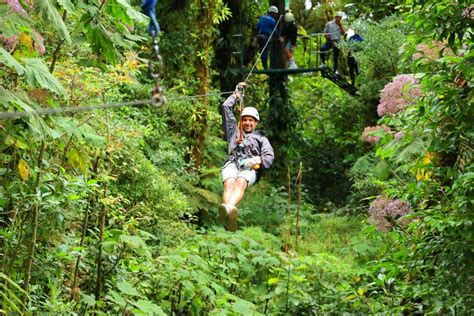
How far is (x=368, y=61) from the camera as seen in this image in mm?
13891

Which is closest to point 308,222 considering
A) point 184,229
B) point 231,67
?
point 231,67

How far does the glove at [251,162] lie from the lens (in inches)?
371

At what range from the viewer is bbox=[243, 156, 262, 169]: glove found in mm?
9430

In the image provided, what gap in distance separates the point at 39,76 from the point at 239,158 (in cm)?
485

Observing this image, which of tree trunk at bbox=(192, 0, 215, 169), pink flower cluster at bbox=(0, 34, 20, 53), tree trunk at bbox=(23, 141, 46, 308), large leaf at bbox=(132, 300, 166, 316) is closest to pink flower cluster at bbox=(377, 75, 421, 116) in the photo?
large leaf at bbox=(132, 300, 166, 316)

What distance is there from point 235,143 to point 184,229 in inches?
44.5

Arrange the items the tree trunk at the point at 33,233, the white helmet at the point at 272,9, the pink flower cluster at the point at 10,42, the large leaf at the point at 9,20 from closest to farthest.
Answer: the large leaf at the point at 9,20, the pink flower cluster at the point at 10,42, the tree trunk at the point at 33,233, the white helmet at the point at 272,9

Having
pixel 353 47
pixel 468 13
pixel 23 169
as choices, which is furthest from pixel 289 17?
pixel 23 169

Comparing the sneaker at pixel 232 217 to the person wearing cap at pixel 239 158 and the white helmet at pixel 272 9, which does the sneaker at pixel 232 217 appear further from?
the white helmet at pixel 272 9

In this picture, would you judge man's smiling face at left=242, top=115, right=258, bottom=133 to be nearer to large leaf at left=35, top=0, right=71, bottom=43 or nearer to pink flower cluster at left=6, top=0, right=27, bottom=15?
large leaf at left=35, top=0, right=71, bottom=43

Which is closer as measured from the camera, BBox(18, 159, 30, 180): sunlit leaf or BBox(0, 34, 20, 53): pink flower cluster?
BBox(0, 34, 20, 53): pink flower cluster

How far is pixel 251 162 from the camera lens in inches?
371

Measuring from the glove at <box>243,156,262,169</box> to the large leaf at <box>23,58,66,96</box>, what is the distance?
454 centimetres

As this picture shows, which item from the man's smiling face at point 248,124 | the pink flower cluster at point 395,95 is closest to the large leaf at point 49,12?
the pink flower cluster at point 395,95
